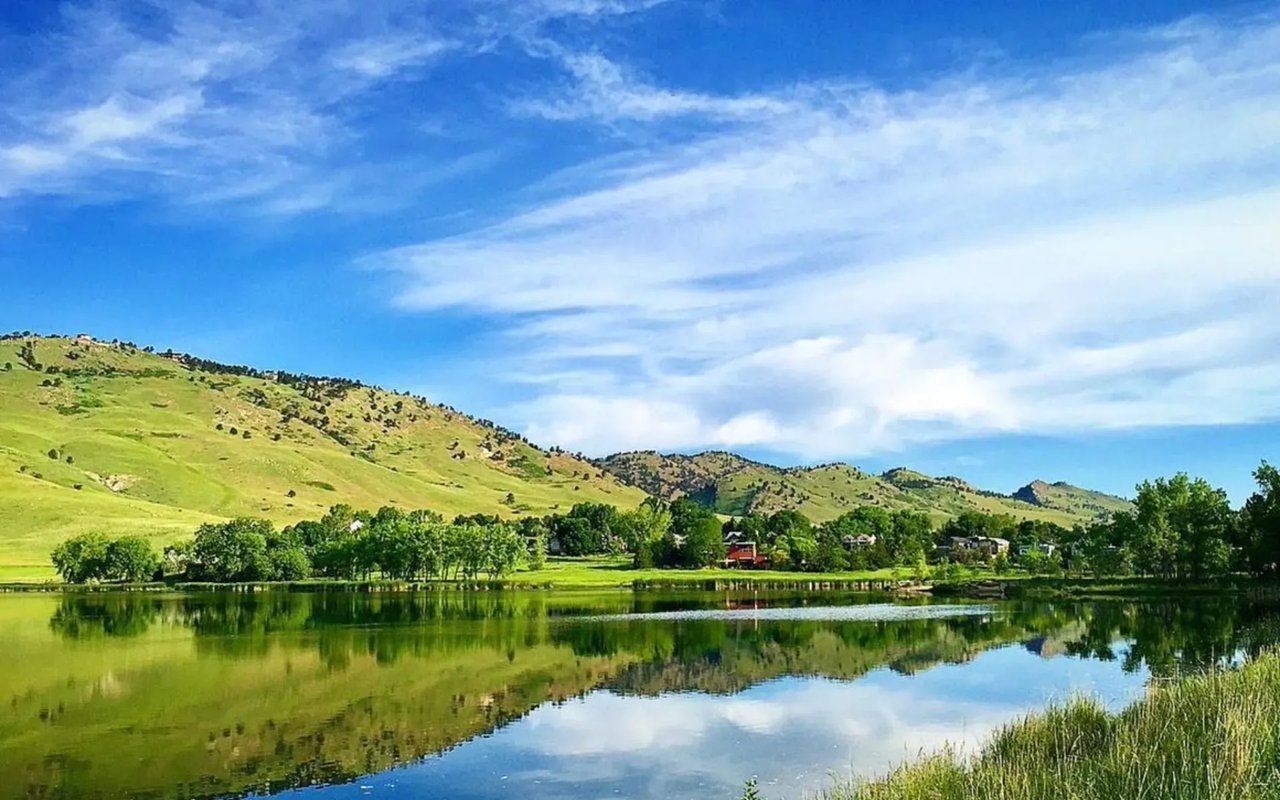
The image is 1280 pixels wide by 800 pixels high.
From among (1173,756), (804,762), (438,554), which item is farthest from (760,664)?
(438,554)

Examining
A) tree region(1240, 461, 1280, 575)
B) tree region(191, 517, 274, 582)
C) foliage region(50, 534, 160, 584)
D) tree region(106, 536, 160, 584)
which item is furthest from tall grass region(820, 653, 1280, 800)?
tree region(106, 536, 160, 584)

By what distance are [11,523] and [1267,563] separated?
7090 inches

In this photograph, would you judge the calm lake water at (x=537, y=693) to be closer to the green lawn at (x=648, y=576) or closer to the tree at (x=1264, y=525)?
the tree at (x=1264, y=525)

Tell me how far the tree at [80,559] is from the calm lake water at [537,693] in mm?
66619

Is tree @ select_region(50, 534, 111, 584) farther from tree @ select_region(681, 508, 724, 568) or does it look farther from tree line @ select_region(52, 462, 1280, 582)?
tree @ select_region(681, 508, 724, 568)

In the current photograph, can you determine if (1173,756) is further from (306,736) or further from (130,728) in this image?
(130,728)

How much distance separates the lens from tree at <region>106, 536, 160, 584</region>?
504 ft

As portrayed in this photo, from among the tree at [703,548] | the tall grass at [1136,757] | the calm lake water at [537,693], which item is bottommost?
the calm lake water at [537,693]

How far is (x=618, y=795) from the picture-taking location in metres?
29.3

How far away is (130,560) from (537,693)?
12583cm

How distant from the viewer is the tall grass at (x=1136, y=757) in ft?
55.0

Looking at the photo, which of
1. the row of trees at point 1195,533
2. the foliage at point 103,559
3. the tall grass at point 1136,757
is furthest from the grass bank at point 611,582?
the tall grass at point 1136,757

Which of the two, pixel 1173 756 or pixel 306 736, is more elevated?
pixel 1173 756

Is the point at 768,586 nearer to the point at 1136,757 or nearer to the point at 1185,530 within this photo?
the point at 1185,530
